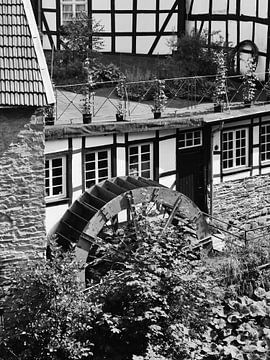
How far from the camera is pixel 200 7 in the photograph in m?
24.0

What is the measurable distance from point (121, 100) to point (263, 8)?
4033 millimetres

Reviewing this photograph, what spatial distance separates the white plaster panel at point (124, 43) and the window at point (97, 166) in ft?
17.0

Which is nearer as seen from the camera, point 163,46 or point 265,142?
point 265,142

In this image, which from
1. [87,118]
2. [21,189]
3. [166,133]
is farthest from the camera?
[166,133]

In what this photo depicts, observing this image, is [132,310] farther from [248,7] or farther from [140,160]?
[248,7]

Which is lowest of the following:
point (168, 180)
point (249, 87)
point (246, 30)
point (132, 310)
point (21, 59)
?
point (132, 310)

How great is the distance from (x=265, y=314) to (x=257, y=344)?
47.5 inches

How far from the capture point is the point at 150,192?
1906 cm

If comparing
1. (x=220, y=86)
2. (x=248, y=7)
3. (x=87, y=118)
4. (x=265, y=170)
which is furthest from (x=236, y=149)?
(x=87, y=118)

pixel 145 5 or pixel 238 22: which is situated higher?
pixel 145 5

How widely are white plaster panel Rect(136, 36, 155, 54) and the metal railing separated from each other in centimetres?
174

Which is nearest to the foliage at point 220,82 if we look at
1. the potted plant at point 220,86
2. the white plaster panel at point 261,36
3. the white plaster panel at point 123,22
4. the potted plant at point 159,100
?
the potted plant at point 220,86

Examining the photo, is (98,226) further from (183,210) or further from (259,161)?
(259,161)

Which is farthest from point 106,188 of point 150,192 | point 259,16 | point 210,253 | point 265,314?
point 259,16
